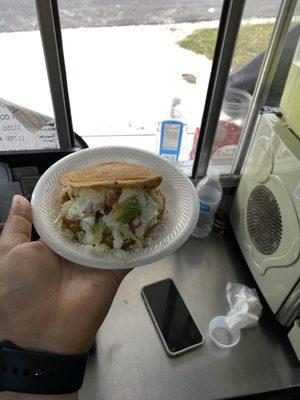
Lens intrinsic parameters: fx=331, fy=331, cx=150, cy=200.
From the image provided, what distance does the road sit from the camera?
2.53ft

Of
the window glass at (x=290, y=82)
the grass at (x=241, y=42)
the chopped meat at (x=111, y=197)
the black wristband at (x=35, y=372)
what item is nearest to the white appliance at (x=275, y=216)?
the window glass at (x=290, y=82)

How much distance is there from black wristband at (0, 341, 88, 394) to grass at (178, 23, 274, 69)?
0.83 meters

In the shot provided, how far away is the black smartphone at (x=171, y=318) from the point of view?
2.99ft

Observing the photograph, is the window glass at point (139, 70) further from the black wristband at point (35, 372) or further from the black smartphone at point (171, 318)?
the black wristband at point (35, 372)

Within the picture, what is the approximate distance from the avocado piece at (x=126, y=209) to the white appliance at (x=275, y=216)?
1.23 feet

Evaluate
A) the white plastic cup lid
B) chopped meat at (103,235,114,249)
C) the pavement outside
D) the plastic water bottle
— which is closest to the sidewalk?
the pavement outside

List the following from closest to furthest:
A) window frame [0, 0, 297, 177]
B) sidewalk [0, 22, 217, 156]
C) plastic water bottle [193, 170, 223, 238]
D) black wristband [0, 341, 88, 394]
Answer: black wristband [0, 341, 88, 394] → window frame [0, 0, 297, 177] → sidewalk [0, 22, 217, 156] → plastic water bottle [193, 170, 223, 238]

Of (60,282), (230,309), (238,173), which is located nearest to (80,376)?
(60,282)

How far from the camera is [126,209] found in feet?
2.18

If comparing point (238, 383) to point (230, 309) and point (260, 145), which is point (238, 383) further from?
point (260, 145)

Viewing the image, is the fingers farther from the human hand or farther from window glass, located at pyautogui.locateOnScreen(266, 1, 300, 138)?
window glass, located at pyautogui.locateOnScreen(266, 1, 300, 138)

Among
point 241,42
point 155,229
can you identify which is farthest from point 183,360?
point 241,42

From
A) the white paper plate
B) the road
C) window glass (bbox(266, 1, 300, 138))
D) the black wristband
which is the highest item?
the road

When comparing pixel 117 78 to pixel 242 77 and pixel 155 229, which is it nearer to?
pixel 242 77
